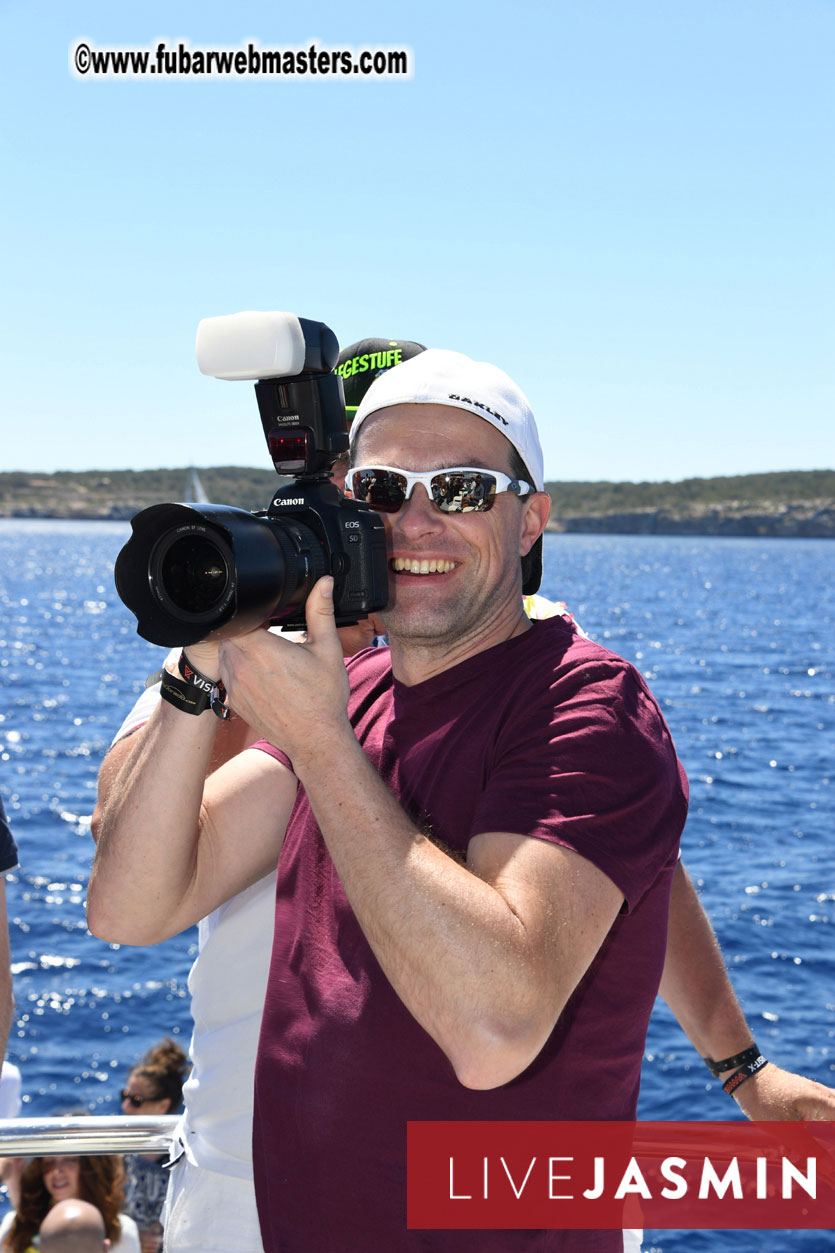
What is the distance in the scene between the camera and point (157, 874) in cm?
193

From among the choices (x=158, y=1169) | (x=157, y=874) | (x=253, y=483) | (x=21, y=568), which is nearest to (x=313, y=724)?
(x=157, y=874)

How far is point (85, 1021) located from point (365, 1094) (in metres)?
10.8

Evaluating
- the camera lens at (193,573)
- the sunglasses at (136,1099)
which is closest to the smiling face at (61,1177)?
the sunglasses at (136,1099)

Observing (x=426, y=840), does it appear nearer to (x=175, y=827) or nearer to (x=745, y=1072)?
(x=175, y=827)

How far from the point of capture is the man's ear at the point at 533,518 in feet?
6.72

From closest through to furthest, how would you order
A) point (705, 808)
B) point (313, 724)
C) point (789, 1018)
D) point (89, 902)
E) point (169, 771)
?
point (313, 724) < point (169, 771) < point (89, 902) < point (789, 1018) < point (705, 808)

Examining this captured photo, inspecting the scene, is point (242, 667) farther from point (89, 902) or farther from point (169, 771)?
point (89, 902)

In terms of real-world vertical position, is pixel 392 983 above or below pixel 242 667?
below

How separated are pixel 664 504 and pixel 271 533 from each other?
6357 inches

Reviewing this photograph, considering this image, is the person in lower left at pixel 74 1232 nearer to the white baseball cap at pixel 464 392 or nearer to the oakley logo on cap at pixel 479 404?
the white baseball cap at pixel 464 392

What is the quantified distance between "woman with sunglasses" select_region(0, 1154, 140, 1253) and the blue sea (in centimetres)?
462

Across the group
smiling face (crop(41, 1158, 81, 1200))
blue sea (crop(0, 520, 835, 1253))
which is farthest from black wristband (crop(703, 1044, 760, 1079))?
blue sea (crop(0, 520, 835, 1253))

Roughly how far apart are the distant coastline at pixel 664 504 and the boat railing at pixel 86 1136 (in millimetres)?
134884

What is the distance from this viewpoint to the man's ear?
6.72 ft
